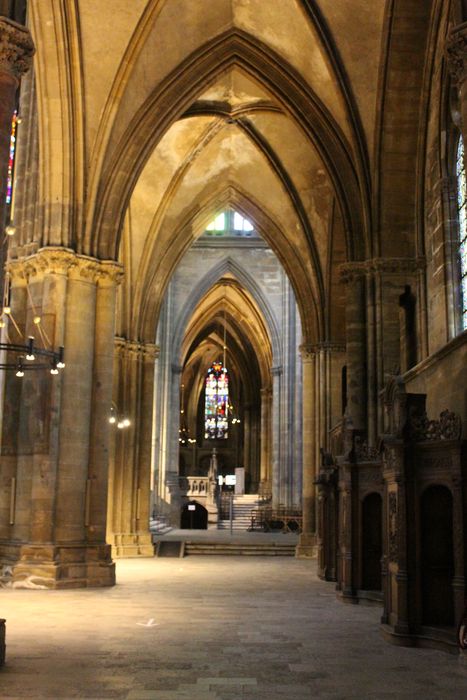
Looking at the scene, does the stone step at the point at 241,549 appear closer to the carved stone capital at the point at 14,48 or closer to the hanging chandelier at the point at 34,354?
the hanging chandelier at the point at 34,354

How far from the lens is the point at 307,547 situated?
25828 mm

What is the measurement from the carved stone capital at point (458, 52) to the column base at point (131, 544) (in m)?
18.9

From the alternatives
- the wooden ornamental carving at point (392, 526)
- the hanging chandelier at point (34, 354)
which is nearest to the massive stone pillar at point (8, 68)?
the wooden ornamental carving at point (392, 526)

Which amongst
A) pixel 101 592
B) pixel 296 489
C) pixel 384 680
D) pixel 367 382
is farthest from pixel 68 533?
pixel 296 489

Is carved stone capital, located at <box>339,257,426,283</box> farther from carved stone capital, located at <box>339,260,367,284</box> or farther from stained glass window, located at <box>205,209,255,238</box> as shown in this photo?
stained glass window, located at <box>205,209,255,238</box>

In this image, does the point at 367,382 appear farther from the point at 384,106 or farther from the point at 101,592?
the point at 101,592

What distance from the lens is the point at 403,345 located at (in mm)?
A: 18875

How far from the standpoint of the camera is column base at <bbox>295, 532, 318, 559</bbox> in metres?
25.7

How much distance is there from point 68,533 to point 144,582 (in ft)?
7.66

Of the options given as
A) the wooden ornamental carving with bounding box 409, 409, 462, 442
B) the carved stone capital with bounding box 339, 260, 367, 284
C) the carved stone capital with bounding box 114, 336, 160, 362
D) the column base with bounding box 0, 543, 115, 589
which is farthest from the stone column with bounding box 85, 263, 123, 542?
the carved stone capital with bounding box 114, 336, 160, 362

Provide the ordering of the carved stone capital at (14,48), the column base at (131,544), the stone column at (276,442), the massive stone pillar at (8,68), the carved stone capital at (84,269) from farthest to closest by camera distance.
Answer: the stone column at (276,442) < the column base at (131,544) < the carved stone capital at (84,269) < the carved stone capital at (14,48) < the massive stone pillar at (8,68)

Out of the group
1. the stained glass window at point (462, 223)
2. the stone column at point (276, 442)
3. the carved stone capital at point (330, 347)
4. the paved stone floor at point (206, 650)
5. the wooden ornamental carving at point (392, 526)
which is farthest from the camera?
the stone column at point (276, 442)

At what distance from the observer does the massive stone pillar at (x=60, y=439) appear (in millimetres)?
16141

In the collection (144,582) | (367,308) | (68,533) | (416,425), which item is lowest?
(144,582)
